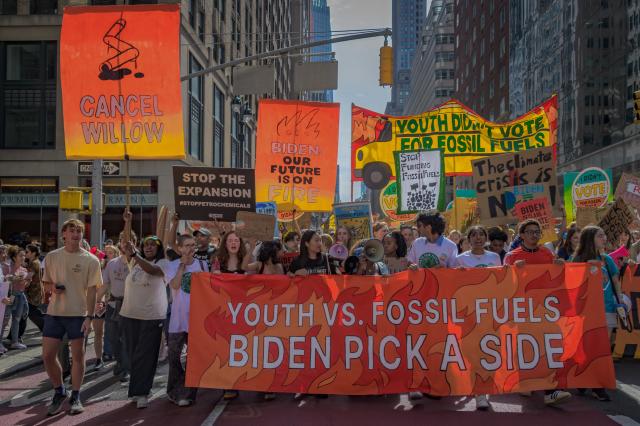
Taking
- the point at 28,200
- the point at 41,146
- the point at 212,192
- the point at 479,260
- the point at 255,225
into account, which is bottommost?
the point at 479,260

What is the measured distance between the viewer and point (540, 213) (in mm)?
9734

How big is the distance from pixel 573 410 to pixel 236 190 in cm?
484

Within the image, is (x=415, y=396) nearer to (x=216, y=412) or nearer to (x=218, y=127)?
(x=216, y=412)

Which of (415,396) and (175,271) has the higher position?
(175,271)

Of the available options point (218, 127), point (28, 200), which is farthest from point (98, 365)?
point (218, 127)

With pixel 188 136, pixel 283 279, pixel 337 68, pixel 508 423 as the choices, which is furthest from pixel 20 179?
pixel 508 423

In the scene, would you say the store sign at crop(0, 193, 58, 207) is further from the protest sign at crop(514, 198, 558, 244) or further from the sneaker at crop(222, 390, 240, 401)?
the sneaker at crop(222, 390, 240, 401)

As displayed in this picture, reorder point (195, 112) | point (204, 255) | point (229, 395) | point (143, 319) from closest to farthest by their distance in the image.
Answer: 1. point (143, 319)
2. point (229, 395)
3. point (204, 255)
4. point (195, 112)

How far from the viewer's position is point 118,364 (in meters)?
8.12

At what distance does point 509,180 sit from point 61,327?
23.9ft

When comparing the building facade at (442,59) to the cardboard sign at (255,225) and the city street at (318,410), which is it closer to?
the cardboard sign at (255,225)

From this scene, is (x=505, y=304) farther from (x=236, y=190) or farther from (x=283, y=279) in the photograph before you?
(x=236, y=190)

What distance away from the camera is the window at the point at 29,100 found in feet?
85.5

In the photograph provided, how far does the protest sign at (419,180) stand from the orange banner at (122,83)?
22.3 ft
